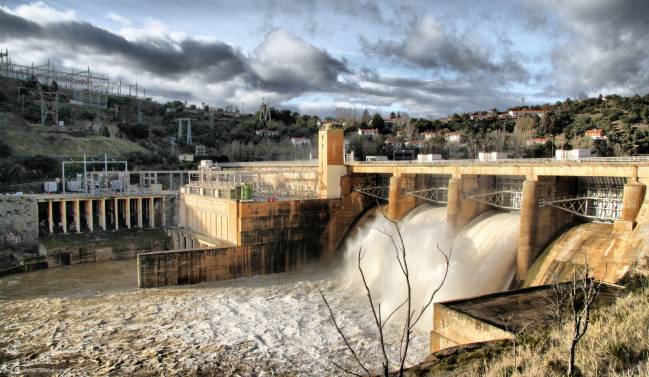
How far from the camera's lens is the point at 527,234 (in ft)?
71.0

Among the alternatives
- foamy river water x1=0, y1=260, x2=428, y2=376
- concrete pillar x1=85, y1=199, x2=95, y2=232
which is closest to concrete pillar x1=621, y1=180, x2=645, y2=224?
foamy river water x1=0, y1=260, x2=428, y2=376

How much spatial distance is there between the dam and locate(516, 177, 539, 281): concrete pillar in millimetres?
60

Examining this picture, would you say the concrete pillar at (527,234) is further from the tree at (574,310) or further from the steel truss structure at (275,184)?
the steel truss structure at (275,184)

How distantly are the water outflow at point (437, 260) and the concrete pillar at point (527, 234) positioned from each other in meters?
0.85

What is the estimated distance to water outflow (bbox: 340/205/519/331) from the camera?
22578mm

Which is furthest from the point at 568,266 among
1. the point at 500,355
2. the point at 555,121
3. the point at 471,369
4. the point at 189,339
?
the point at 555,121

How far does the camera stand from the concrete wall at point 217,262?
2800cm

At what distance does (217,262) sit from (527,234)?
18487 millimetres

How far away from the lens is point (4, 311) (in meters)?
23.9

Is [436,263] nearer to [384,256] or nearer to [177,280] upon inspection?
[384,256]

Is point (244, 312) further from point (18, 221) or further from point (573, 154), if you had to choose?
point (18, 221)

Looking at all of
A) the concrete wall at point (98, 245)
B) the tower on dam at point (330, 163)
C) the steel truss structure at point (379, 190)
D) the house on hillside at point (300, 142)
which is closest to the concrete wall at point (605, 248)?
the steel truss structure at point (379, 190)

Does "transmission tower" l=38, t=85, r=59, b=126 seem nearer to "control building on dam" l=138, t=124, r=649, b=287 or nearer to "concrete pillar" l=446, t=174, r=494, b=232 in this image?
"control building on dam" l=138, t=124, r=649, b=287

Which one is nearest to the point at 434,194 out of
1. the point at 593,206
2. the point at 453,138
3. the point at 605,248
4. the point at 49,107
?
the point at 593,206
